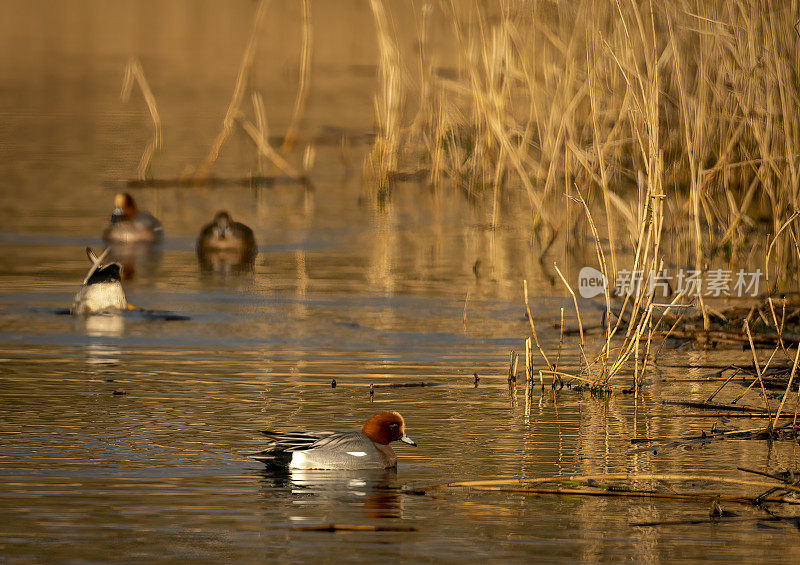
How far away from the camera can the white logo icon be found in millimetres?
14898

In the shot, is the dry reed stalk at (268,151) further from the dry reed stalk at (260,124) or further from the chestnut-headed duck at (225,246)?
the chestnut-headed duck at (225,246)

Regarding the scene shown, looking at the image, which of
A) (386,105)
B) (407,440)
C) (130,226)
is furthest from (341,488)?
(386,105)

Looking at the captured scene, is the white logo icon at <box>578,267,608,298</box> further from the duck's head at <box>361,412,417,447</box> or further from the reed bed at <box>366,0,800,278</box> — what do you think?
the duck's head at <box>361,412,417,447</box>

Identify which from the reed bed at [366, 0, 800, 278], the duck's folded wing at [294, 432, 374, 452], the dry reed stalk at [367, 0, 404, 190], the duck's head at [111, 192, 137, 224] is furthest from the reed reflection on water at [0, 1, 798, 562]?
the reed bed at [366, 0, 800, 278]

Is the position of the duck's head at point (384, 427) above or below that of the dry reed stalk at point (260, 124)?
below

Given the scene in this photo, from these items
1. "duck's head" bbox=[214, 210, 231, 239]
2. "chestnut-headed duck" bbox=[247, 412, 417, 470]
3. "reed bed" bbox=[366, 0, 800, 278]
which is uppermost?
"reed bed" bbox=[366, 0, 800, 278]

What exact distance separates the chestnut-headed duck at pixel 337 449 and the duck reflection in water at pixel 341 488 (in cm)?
4

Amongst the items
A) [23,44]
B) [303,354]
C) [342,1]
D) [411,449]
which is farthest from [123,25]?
[411,449]

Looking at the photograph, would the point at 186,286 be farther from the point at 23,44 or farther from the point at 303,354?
the point at 23,44

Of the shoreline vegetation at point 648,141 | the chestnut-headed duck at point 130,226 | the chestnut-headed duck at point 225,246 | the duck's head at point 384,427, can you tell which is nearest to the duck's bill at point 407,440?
the duck's head at point 384,427

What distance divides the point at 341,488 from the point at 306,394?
2.26m

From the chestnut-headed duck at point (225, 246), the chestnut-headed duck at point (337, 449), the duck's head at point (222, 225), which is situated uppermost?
the duck's head at point (222, 225)

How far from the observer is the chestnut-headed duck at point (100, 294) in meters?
13.3

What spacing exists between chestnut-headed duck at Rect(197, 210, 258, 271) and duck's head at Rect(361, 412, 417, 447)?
806 cm
